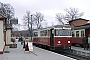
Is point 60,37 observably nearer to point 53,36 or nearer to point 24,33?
point 53,36

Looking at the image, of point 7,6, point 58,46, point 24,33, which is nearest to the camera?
point 58,46

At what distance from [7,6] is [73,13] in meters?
34.0

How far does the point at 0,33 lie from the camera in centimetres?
2075

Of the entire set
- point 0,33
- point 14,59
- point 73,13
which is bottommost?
point 14,59

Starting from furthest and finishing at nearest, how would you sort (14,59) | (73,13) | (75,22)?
(73,13), (75,22), (14,59)

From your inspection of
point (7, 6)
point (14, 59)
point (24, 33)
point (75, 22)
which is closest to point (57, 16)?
point (24, 33)

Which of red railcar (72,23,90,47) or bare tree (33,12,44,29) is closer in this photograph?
red railcar (72,23,90,47)

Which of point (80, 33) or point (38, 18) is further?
point (38, 18)

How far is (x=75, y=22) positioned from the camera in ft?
197

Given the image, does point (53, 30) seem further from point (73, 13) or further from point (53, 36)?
point (73, 13)

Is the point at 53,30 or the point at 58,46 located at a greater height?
the point at 53,30

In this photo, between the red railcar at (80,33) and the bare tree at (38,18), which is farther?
the bare tree at (38,18)

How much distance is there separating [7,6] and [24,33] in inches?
1370

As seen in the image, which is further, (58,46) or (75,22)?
(75,22)
